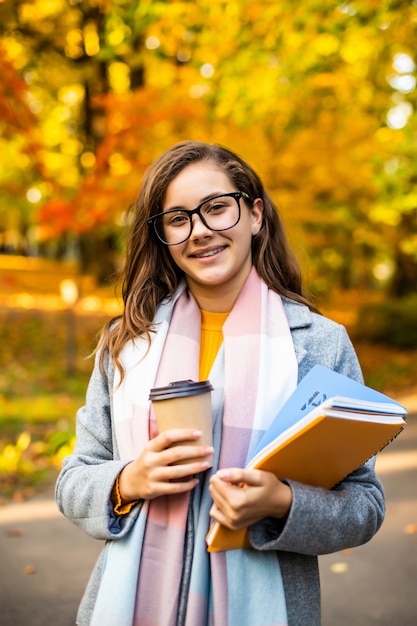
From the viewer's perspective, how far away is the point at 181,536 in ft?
5.51

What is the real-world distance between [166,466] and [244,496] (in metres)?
0.20

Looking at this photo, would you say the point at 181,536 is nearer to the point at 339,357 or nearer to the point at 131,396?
the point at 131,396

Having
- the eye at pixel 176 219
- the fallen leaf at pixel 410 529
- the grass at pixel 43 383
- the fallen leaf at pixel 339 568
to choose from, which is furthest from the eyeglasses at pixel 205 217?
the fallen leaf at pixel 410 529

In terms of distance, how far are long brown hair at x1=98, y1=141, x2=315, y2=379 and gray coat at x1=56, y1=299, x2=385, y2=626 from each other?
4.9 inches

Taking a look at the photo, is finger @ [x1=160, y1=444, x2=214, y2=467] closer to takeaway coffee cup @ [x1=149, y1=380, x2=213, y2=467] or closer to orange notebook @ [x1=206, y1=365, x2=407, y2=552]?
takeaway coffee cup @ [x1=149, y1=380, x2=213, y2=467]

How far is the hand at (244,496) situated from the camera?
4.82 ft

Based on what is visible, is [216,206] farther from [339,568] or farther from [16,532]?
[16,532]

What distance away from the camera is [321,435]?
147 cm

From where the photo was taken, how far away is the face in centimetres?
186

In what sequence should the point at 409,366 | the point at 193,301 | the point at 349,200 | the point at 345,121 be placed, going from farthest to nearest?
the point at 409,366
the point at 349,200
the point at 345,121
the point at 193,301

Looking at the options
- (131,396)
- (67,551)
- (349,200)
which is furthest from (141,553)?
(349,200)

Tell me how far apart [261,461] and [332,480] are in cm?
28

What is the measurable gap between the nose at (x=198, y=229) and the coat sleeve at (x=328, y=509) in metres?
0.39

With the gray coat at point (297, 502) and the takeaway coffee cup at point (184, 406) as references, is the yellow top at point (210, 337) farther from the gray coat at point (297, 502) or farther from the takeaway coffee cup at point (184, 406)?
the takeaway coffee cup at point (184, 406)
